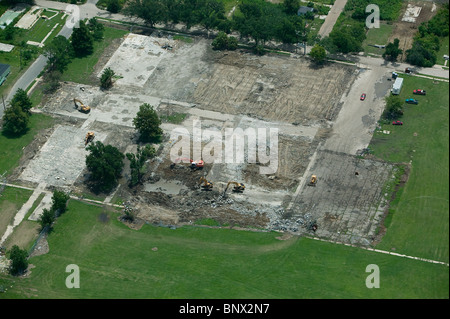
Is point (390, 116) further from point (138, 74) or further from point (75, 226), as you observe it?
point (75, 226)

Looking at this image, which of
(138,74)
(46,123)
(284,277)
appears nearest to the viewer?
(284,277)

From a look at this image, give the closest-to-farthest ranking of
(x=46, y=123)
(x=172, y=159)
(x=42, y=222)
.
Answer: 1. (x=42, y=222)
2. (x=172, y=159)
3. (x=46, y=123)

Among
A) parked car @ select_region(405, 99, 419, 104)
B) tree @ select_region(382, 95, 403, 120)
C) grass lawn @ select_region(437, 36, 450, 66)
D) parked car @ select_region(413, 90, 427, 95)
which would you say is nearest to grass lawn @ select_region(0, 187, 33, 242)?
tree @ select_region(382, 95, 403, 120)

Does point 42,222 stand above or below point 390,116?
below

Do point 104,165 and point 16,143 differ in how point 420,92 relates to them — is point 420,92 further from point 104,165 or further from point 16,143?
point 16,143

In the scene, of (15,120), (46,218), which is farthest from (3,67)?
(46,218)

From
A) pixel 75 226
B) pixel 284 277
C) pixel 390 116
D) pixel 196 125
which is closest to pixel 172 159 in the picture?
pixel 196 125
